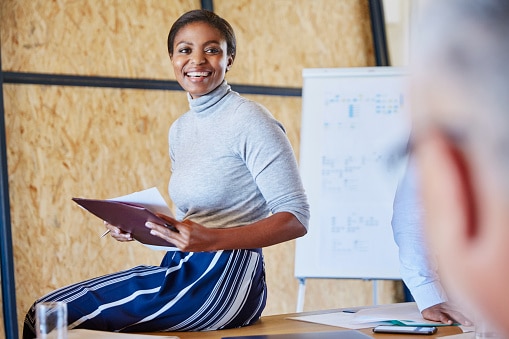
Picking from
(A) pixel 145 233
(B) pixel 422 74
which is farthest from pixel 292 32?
(B) pixel 422 74

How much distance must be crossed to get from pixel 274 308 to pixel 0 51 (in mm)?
2027

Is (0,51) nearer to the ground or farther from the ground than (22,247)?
farther from the ground

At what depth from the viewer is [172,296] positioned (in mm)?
2080

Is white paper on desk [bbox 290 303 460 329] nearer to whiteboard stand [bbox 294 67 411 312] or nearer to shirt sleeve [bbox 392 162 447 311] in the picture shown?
shirt sleeve [bbox 392 162 447 311]

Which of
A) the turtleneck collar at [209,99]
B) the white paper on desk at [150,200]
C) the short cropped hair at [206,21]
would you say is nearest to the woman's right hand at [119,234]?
the white paper on desk at [150,200]

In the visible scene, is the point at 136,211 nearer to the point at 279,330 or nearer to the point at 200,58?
the point at 279,330

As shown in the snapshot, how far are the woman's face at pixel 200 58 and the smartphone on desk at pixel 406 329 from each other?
0.87 metres

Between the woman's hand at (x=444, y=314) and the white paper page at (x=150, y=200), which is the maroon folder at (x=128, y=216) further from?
the woman's hand at (x=444, y=314)

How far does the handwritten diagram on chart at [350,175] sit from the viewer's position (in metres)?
4.00

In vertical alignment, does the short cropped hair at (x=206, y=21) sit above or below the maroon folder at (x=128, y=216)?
above

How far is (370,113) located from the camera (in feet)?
13.5

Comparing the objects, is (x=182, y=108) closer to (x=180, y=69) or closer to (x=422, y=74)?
(x=180, y=69)

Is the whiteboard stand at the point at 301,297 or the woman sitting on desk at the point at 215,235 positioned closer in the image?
the woman sitting on desk at the point at 215,235

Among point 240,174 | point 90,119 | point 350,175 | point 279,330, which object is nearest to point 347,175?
point 350,175
